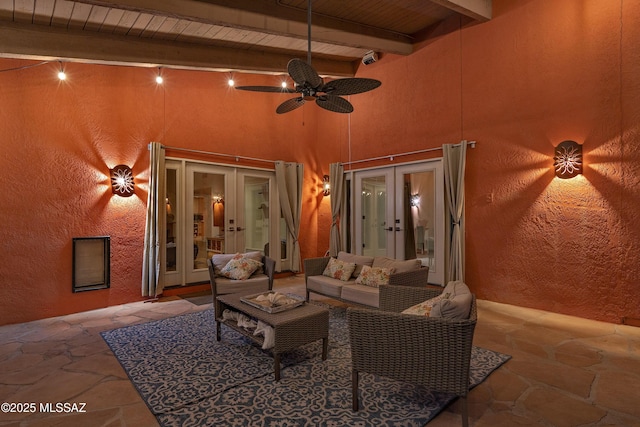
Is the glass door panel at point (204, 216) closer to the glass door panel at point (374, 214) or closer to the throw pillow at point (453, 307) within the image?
the glass door panel at point (374, 214)

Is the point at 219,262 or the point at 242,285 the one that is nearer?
the point at 242,285

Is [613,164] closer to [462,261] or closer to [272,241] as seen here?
[462,261]

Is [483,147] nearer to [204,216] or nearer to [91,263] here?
[204,216]

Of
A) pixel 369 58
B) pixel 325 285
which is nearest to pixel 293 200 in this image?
pixel 325 285

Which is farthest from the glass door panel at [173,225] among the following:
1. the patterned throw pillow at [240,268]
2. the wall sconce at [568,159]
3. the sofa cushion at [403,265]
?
the wall sconce at [568,159]

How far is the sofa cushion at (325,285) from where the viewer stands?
4.44 m

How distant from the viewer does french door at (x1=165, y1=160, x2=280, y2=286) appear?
582 centimetres

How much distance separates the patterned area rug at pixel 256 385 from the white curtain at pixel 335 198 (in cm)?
353

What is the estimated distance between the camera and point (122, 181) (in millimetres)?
5109

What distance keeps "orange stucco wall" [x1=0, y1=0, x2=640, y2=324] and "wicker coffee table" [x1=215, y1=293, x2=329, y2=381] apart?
309cm

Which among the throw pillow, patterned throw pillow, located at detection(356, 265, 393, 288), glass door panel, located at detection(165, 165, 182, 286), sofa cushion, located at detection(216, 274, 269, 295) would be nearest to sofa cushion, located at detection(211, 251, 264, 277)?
sofa cushion, located at detection(216, 274, 269, 295)

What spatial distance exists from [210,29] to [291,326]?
155 inches

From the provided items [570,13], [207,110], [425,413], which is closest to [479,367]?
[425,413]

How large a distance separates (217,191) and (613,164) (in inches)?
232
